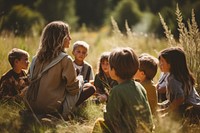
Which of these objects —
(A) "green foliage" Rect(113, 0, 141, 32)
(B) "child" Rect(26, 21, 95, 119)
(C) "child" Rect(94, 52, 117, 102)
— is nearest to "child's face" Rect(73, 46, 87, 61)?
(C) "child" Rect(94, 52, 117, 102)

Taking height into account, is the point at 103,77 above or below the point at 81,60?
below

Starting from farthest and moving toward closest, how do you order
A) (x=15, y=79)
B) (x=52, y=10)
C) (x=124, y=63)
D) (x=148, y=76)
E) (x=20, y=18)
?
(x=52, y=10)
(x=20, y=18)
(x=15, y=79)
(x=148, y=76)
(x=124, y=63)

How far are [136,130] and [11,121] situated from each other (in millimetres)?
1421

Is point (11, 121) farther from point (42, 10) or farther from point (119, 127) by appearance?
point (42, 10)

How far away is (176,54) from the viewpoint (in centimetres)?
459

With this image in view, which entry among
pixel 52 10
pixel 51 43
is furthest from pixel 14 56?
pixel 52 10

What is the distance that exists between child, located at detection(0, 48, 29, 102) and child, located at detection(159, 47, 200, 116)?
5.56 feet

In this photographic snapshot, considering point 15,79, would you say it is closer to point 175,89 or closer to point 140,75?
point 140,75

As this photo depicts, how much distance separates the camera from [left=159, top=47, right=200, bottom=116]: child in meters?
4.48

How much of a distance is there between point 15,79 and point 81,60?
1.14 m

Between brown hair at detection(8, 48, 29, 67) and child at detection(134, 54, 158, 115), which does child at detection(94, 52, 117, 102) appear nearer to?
child at detection(134, 54, 158, 115)

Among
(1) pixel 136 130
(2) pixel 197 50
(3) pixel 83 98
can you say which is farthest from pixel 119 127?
(2) pixel 197 50

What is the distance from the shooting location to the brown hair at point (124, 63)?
12.7 feet

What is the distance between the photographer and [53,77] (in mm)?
4582
